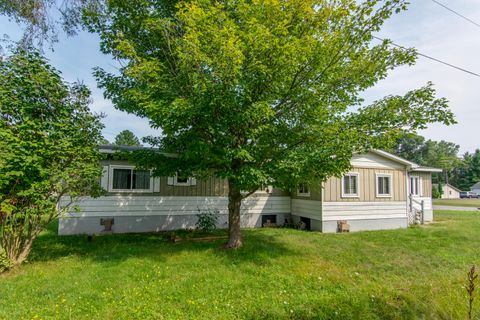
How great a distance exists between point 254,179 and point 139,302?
3.21 m

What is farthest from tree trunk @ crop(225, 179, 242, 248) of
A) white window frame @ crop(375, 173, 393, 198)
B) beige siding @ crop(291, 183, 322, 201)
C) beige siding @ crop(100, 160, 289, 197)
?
white window frame @ crop(375, 173, 393, 198)

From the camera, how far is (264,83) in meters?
5.91

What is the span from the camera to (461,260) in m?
6.60

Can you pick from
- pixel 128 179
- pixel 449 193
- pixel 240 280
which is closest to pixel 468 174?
pixel 449 193

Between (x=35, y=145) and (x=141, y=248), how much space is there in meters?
3.88

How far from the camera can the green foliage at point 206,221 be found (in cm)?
1005

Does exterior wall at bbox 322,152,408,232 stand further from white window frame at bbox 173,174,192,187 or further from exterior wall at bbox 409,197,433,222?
white window frame at bbox 173,174,192,187

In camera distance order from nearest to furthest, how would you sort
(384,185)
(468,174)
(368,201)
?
(368,201), (384,185), (468,174)

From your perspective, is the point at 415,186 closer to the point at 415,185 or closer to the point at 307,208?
the point at 415,185

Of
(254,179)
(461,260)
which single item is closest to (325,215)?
(461,260)

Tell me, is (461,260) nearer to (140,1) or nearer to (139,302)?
(139,302)

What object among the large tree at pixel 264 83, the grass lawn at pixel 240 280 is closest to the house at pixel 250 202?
the grass lawn at pixel 240 280

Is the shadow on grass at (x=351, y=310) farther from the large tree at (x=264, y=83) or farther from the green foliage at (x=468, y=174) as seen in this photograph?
the green foliage at (x=468, y=174)

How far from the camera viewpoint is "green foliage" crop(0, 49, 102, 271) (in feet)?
16.4
